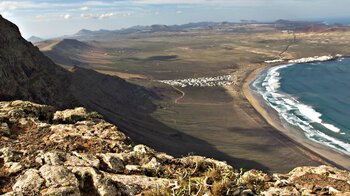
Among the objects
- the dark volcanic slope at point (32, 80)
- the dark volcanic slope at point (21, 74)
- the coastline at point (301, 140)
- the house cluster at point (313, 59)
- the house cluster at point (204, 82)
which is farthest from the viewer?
the house cluster at point (313, 59)

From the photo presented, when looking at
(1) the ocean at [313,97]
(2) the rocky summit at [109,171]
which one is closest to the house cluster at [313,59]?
(1) the ocean at [313,97]

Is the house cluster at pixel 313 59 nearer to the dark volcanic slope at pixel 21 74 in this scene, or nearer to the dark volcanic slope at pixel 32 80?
the dark volcanic slope at pixel 32 80

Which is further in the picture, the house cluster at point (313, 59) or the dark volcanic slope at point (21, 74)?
the house cluster at point (313, 59)

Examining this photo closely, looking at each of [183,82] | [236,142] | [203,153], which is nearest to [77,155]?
[203,153]

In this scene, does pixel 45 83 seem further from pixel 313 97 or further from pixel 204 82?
pixel 204 82

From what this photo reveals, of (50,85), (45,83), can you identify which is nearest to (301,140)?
(50,85)

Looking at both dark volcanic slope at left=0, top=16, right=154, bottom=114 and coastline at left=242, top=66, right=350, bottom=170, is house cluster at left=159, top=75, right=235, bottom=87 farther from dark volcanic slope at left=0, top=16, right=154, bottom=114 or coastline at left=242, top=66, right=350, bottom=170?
dark volcanic slope at left=0, top=16, right=154, bottom=114

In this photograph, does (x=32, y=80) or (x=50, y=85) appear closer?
(x=32, y=80)
